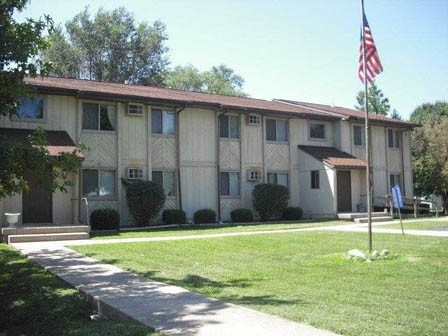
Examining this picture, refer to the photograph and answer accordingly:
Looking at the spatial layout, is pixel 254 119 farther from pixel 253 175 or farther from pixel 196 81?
pixel 196 81

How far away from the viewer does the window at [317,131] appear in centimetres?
2828

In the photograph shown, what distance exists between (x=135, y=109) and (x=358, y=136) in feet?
45.5

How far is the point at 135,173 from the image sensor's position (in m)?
22.3

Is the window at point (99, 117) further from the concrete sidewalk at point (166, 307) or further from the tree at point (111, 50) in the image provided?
the tree at point (111, 50)

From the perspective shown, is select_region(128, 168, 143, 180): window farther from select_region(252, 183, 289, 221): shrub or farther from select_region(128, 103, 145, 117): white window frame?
select_region(252, 183, 289, 221): shrub

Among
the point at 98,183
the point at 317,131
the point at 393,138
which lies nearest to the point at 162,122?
the point at 98,183

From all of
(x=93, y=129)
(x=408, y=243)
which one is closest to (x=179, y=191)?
(x=93, y=129)

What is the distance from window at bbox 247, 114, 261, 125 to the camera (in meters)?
25.8

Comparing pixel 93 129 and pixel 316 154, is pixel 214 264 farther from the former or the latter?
pixel 316 154

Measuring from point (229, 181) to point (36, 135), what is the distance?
16711 mm

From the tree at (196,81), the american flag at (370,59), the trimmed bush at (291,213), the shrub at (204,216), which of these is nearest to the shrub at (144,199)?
the shrub at (204,216)

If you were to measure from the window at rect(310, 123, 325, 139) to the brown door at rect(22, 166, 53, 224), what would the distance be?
49.2 feet

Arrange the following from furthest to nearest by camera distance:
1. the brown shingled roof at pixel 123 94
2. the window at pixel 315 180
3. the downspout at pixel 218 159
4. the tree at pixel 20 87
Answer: the window at pixel 315 180
the downspout at pixel 218 159
the brown shingled roof at pixel 123 94
the tree at pixel 20 87

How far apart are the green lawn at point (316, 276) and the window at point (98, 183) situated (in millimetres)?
7240
